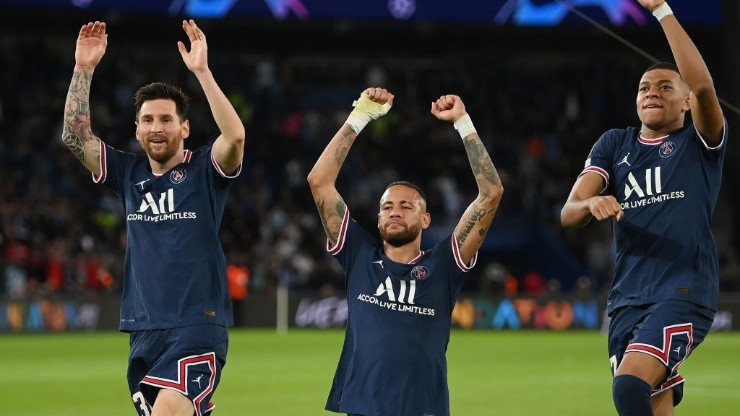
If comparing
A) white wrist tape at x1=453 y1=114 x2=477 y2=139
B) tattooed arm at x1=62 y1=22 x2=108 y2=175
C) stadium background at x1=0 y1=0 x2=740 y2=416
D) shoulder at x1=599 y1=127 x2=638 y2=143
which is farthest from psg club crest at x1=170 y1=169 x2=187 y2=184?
stadium background at x1=0 y1=0 x2=740 y2=416

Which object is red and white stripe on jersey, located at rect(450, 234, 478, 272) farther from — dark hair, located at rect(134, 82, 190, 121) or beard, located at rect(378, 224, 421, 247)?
dark hair, located at rect(134, 82, 190, 121)

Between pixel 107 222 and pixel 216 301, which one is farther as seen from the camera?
pixel 107 222

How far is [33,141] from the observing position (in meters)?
27.7

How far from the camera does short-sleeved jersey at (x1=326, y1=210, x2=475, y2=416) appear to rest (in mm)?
6203

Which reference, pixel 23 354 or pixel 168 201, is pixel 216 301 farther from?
pixel 23 354

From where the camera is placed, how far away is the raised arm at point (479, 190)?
21.6 feet

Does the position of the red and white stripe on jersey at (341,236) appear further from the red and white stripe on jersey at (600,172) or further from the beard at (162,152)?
the red and white stripe on jersey at (600,172)

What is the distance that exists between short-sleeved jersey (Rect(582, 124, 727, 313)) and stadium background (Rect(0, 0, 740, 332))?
17912mm

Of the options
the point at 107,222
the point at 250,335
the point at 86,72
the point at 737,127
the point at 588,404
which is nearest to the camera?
the point at 86,72

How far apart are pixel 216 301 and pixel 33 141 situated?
72.1ft

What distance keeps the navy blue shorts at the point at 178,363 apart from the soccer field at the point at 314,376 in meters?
4.91

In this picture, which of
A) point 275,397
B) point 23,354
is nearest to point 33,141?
point 23,354

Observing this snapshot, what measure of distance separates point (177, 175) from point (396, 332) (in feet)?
5.21

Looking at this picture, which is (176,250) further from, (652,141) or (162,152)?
(652,141)
